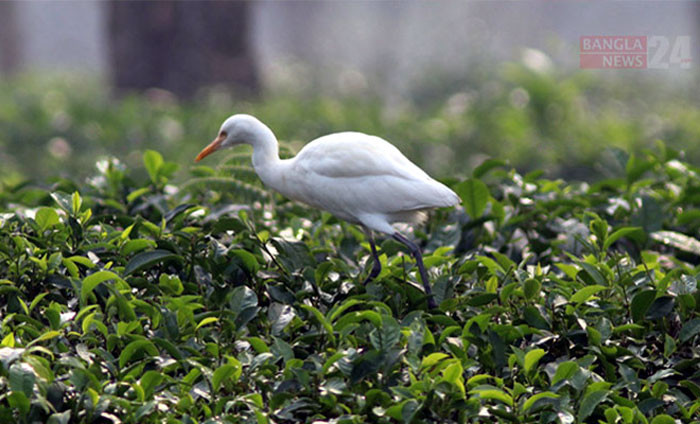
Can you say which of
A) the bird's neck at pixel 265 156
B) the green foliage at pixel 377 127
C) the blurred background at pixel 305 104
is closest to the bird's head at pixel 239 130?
the bird's neck at pixel 265 156

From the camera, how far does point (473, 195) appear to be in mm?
4840

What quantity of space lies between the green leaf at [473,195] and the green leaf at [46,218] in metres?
2.08

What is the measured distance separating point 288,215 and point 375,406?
2217 millimetres

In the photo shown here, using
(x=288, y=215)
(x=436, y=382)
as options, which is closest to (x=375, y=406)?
(x=436, y=382)

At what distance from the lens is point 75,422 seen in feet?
9.68

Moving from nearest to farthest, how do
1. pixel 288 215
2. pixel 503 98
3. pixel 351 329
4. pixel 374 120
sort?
pixel 351 329 < pixel 288 215 < pixel 374 120 < pixel 503 98

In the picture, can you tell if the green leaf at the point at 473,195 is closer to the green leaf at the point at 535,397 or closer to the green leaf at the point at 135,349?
the green leaf at the point at 535,397

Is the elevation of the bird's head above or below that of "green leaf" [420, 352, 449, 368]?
above

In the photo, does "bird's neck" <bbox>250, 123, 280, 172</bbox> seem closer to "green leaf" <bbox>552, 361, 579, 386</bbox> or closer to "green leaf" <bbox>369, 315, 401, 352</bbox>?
"green leaf" <bbox>369, 315, 401, 352</bbox>

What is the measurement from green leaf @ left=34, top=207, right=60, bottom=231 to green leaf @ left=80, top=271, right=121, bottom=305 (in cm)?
62

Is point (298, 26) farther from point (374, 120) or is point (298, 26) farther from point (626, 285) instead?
point (626, 285)

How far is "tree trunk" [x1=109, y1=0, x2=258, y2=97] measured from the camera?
12008 mm

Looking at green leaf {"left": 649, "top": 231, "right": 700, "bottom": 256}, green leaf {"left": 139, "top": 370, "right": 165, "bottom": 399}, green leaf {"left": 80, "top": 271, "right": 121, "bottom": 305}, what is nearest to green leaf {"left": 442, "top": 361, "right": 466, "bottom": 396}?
green leaf {"left": 139, "top": 370, "right": 165, "bottom": 399}

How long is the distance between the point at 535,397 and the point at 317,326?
889mm
